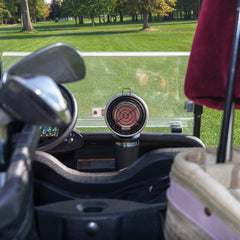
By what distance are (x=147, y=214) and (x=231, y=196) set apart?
0.39m

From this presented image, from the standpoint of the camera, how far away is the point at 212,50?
45.1 inches

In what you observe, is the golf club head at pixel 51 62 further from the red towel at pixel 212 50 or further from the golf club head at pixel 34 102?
the red towel at pixel 212 50

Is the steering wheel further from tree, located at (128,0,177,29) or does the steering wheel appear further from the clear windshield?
tree, located at (128,0,177,29)

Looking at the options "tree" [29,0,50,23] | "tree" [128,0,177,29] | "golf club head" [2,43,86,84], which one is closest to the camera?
"golf club head" [2,43,86,84]

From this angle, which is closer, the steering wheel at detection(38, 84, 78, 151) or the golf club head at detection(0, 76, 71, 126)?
the golf club head at detection(0, 76, 71, 126)

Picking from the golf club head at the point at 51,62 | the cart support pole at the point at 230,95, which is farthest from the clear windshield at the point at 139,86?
the cart support pole at the point at 230,95

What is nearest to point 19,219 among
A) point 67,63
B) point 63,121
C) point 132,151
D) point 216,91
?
point 63,121

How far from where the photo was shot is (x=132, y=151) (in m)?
2.30

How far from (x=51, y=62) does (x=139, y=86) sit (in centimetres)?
152

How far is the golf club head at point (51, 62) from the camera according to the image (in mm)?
1113

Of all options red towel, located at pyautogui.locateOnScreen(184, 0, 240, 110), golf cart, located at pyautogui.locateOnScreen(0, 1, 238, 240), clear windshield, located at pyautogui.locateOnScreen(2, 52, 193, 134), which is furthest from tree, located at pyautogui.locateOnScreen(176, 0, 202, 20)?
red towel, located at pyautogui.locateOnScreen(184, 0, 240, 110)

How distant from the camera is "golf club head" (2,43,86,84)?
1.11 meters

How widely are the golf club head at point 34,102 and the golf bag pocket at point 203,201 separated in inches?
13.3

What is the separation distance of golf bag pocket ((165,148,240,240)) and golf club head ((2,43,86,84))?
0.47 metres
